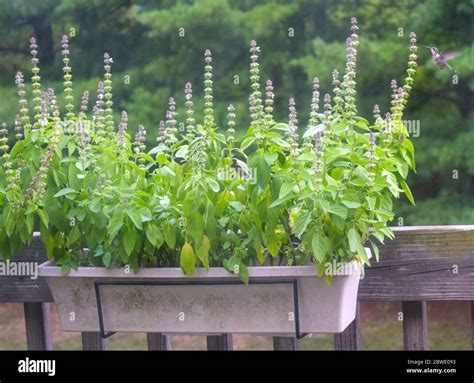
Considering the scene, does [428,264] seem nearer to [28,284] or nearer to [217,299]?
[217,299]

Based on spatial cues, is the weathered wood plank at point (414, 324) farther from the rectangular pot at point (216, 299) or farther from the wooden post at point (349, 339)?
the rectangular pot at point (216, 299)

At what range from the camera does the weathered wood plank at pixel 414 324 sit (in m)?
1.42

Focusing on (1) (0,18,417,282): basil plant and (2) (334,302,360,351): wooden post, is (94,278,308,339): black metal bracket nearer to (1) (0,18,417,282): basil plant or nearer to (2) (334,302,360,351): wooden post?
(1) (0,18,417,282): basil plant

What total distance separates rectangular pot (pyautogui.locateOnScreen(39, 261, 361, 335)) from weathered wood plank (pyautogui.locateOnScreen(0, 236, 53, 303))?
0.75 ft

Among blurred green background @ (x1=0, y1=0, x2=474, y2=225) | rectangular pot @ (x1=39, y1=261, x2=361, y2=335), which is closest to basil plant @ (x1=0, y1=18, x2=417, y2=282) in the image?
rectangular pot @ (x1=39, y1=261, x2=361, y2=335)

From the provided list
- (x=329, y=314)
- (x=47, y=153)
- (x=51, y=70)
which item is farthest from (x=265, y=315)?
(x=51, y=70)

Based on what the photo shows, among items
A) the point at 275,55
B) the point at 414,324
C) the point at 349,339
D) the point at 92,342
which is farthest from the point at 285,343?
the point at 275,55

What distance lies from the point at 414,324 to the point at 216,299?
41cm

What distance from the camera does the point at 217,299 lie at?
4.09 feet

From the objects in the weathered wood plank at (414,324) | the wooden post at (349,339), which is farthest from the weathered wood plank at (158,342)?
the weathered wood plank at (414,324)

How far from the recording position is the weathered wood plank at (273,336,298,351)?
145 cm
